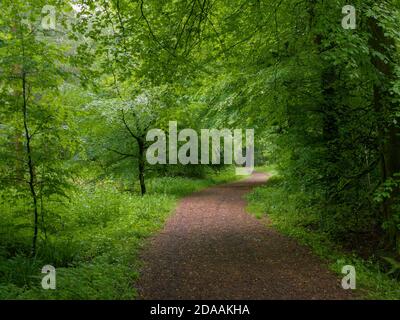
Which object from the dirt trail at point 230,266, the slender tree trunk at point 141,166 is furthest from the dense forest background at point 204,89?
the slender tree trunk at point 141,166

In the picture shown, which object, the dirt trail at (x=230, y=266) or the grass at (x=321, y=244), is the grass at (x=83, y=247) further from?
the grass at (x=321, y=244)

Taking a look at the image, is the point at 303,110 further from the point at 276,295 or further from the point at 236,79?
the point at 276,295

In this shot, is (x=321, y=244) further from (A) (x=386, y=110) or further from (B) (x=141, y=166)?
(B) (x=141, y=166)

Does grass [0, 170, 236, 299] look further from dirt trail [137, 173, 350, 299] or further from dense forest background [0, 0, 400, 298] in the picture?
dirt trail [137, 173, 350, 299]

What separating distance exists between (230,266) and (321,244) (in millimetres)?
2760

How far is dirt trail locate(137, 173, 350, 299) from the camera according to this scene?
612cm

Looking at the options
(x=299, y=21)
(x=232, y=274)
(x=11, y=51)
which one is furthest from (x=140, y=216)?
(x=299, y=21)

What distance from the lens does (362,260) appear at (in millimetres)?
7582

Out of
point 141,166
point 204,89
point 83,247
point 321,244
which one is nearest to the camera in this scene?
point 83,247

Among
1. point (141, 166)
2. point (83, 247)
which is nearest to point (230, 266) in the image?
point (83, 247)

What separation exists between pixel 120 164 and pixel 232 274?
11780 millimetres

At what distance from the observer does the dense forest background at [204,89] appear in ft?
22.3

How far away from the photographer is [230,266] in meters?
7.48

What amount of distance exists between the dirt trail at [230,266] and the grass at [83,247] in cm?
48
